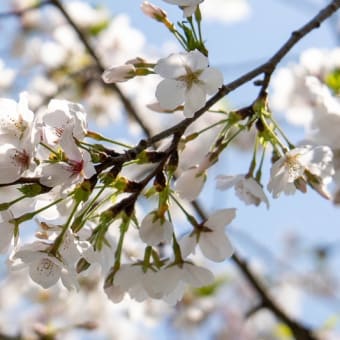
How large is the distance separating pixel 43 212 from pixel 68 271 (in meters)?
0.11

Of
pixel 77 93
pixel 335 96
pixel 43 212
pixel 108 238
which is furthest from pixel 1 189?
pixel 77 93

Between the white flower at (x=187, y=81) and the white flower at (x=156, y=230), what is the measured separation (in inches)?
6.8

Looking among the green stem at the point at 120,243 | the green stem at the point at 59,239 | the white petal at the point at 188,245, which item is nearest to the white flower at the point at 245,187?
the white petal at the point at 188,245

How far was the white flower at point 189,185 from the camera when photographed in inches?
50.0

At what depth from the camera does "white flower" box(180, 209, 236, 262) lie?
4.14 ft

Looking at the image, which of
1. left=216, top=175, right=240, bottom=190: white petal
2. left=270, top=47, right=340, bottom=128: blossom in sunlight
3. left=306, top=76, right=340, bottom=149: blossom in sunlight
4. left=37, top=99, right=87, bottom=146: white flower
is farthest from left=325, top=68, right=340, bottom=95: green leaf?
left=37, top=99, right=87, bottom=146: white flower

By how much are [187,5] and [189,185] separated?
0.30 m

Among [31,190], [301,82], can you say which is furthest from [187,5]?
[301,82]

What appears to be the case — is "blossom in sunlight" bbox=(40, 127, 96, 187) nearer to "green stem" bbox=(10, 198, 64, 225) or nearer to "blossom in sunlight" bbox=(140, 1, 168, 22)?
"green stem" bbox=(10, 198, 64, 225)

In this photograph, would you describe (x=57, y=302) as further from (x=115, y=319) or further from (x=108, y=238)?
(x=108, y=238)

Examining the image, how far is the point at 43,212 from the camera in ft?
4.01

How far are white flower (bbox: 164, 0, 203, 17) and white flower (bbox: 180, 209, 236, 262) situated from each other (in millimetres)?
335

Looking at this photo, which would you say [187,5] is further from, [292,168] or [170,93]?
[292,168]

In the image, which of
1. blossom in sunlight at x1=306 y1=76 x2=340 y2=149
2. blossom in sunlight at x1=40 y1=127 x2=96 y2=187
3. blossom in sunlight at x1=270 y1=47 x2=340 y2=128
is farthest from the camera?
blossom in sunlight at x1=270 y1=47 x2=340 y2=128
